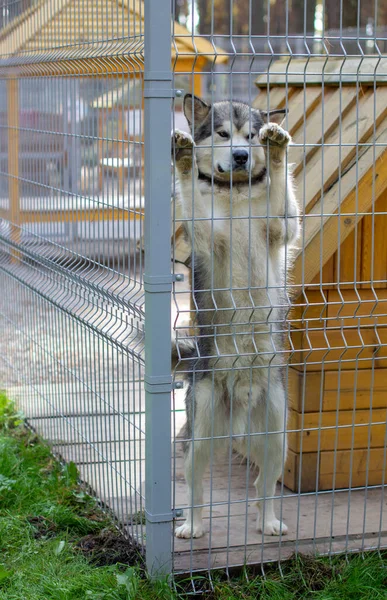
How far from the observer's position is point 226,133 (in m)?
4.04

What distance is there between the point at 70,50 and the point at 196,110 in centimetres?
68

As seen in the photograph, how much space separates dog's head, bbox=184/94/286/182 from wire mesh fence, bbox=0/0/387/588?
1cm

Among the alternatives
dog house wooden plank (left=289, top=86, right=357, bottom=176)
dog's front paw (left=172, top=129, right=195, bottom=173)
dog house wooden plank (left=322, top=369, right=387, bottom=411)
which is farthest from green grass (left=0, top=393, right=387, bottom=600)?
dog house wooden plank (left=289, top=86, right=357, bottom=176)

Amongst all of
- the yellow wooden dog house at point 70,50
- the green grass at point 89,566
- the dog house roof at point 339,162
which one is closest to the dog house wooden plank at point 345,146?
the dog house roof at point 339,162

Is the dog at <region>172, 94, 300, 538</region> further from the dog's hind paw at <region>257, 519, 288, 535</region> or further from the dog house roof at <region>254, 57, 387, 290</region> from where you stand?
the dog house roof at <region>254, 57, 387, 290</region>

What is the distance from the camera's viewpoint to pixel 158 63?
9.68 feet

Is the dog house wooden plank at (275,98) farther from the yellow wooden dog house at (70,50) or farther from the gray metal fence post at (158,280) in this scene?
the gray metal fence post at (158,280)

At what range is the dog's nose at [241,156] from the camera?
148 inches

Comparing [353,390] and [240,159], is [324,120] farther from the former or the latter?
[353,390]

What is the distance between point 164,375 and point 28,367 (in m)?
2.38

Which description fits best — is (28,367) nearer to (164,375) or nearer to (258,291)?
(258,291)

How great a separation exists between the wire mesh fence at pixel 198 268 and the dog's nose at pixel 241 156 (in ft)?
0.16

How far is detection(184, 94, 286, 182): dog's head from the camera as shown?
3.80m

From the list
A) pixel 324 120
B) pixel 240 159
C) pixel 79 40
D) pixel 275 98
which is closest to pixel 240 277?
pixel 240 159
